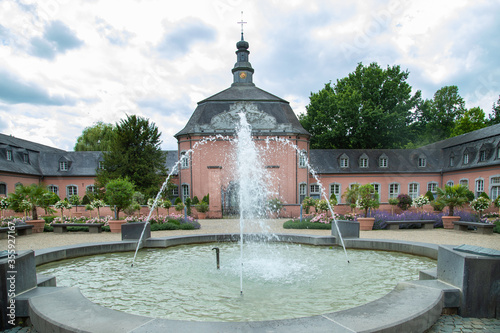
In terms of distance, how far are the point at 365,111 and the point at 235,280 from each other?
35.9 meters

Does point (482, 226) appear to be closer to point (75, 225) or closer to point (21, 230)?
point (75, 225)

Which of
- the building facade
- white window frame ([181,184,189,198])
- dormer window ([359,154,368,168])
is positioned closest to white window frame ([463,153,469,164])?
the building facade

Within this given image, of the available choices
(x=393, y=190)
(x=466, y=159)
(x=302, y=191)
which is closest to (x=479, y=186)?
(x=466, y=159)

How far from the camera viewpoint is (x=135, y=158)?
83.1 ft

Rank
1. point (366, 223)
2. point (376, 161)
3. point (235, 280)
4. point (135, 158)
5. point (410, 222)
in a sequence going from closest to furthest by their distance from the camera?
point (235, 280) → point (366, 223) → point (410, 222) → point (135, 158) → point (376, 161)

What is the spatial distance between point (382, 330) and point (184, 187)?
26708 millimetres

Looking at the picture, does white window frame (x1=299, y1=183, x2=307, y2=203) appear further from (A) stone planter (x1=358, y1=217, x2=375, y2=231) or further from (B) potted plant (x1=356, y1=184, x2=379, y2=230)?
(A) stone planter (x1=358, y1=217, x2=375, y2=231)

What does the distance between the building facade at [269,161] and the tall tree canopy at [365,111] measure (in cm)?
534

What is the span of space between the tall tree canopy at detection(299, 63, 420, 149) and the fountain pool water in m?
32.1

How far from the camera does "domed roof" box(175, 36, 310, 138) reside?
27984 millimetres

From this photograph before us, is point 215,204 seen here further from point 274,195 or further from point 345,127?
point 345,127

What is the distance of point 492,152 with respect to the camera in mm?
26859

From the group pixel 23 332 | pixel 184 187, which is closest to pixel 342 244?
pixel 23 332

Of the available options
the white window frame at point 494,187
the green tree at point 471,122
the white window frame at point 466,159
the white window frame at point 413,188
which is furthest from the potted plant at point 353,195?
the green tree at point 471,122
